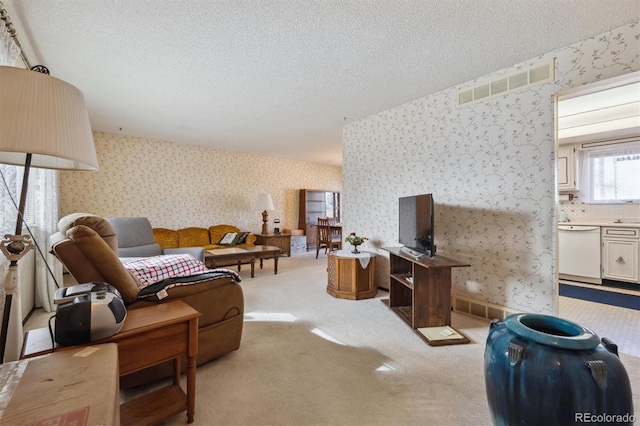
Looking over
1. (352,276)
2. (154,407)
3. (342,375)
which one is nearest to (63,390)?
(154,407)

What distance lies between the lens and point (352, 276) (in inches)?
132

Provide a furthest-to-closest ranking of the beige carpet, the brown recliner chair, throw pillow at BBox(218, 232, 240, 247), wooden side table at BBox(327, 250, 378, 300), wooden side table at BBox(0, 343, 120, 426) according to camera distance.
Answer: throw pillow at BBox(218, 232, 240, 247) < wooden side table at BBox(327, 250, 378, 300) < the beige carpet < the brown recliner chair < wooden side table at BBox(0, 343, 120, 426)

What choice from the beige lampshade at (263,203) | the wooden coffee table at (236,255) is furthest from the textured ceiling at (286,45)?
the beige lampshade at (263,203)

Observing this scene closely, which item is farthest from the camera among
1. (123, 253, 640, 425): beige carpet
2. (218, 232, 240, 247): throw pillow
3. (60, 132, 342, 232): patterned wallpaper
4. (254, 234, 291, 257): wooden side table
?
(254, 234, 291, 257): wooden side table

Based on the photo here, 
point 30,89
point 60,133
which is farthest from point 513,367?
point 30,89

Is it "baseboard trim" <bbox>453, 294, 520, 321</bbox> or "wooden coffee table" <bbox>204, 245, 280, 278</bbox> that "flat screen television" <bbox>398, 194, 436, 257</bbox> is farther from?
"wooden coffee table" <bbox>204, 245, 280, 278</bbox>

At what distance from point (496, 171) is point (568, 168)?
9.31 ft

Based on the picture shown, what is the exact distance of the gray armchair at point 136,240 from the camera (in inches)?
150

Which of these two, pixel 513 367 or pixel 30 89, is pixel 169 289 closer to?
pixel 30 89

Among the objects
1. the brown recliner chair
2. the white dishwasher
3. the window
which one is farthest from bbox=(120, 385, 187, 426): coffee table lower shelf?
the window

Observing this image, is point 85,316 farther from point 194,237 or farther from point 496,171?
point 194,237

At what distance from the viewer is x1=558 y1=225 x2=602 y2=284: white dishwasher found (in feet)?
12.6

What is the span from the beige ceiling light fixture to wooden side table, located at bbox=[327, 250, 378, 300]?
2758 millimetres

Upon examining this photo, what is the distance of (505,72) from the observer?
8.47 ft
